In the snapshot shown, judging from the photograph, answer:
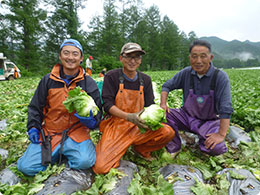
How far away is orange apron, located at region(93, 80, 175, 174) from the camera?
2543 millimetres

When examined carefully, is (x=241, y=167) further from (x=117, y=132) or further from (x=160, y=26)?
(x=160, y=26)

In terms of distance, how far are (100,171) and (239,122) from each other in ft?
11.8

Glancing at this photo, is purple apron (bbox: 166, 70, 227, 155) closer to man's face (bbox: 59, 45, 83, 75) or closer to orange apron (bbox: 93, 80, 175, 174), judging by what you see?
orange apron (bbox: 93, 80, 175, 174)

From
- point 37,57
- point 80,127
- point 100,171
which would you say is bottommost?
point 100,171

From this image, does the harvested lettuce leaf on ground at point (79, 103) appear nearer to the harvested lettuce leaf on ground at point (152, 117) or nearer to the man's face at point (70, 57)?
the man's face at point (70, 57)

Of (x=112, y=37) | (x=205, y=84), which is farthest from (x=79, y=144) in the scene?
(x=112, y=37)

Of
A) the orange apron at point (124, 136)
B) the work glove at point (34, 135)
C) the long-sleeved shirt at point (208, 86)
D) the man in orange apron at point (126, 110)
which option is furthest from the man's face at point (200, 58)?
the work glove at point (34, 135)

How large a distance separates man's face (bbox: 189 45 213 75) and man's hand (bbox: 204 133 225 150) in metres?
1.06

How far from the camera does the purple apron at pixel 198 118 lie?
3.00 metres

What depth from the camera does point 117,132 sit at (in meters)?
2.75

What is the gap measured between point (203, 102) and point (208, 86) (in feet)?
0.92

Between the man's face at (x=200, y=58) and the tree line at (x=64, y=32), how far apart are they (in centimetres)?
2626

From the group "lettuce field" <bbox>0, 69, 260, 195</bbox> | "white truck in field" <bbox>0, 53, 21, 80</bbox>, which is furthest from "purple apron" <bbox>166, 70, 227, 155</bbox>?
"white truck in field" <bbox>0, 53, 21, 80</bbox>

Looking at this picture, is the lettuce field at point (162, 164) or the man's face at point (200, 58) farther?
the man's face at point (200, 58)
